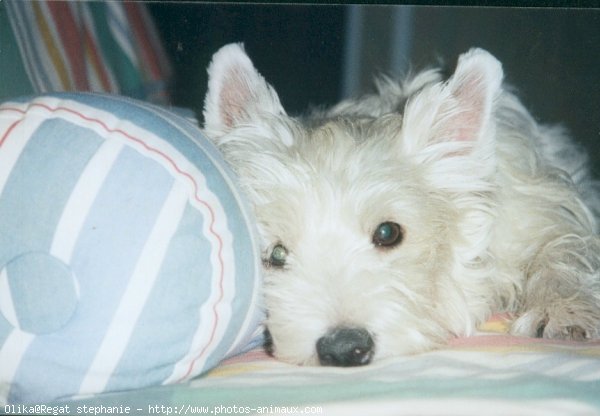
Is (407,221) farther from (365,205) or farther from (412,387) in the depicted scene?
(412,387)

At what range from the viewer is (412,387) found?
145 centimetres

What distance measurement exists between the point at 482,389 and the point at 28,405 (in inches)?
43.0

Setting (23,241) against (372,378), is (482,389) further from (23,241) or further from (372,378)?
(23,241)

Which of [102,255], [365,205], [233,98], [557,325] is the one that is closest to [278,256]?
[365,205]

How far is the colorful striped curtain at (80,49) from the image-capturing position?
2.61 m

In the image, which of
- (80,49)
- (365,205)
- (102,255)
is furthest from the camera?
(80,49)

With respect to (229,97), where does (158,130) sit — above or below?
below

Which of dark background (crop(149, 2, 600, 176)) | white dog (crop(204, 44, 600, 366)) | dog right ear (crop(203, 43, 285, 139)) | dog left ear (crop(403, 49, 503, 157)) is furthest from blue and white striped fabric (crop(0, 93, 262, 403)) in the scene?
dark background (crop(149, 2, 600, 176))

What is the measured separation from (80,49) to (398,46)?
3.61 meters

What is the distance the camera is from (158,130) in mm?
1627

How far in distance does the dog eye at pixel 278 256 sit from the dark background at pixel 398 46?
5.97 feet

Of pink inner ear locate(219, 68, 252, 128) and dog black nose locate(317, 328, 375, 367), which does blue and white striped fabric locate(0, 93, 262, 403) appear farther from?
pink inner ear locate(219, 68, 252, 128)

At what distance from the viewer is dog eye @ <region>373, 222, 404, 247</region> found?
2.20m

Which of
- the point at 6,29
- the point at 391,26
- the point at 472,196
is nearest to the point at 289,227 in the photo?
the point at 472,196
